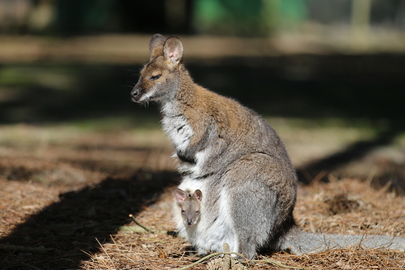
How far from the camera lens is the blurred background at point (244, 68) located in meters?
8.59

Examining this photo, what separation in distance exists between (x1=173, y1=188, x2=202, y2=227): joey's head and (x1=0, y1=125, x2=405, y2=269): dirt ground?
0.25 m

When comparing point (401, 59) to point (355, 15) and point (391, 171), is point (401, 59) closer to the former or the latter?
point (355, 15)

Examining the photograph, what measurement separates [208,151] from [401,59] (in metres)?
13.8

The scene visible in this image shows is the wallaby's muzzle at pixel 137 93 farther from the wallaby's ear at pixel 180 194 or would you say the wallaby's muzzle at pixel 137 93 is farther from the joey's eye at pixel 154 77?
the wallaby's ear at pixel 180 194

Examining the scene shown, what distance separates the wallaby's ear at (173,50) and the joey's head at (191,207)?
3.12ft

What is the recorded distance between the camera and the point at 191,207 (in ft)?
12.1

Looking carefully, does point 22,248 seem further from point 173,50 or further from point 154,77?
point 173,50

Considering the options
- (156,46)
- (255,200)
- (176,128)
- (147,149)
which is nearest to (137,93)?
(176,128)

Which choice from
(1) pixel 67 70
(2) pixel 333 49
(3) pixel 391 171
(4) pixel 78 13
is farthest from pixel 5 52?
(3) pixel 391 171

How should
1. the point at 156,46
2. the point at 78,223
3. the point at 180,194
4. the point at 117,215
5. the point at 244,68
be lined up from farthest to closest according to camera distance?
the point at 244,68 < the point at 117,215 < the point at 78,223 < the point at 156,46 < the point at 180,194

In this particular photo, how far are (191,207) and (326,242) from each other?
97cm

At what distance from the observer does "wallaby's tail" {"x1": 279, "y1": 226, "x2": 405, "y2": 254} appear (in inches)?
148

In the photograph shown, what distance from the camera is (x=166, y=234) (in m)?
4.16

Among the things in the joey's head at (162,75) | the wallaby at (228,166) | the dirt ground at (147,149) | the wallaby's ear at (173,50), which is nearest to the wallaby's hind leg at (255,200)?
the wallaby at (228,166)
